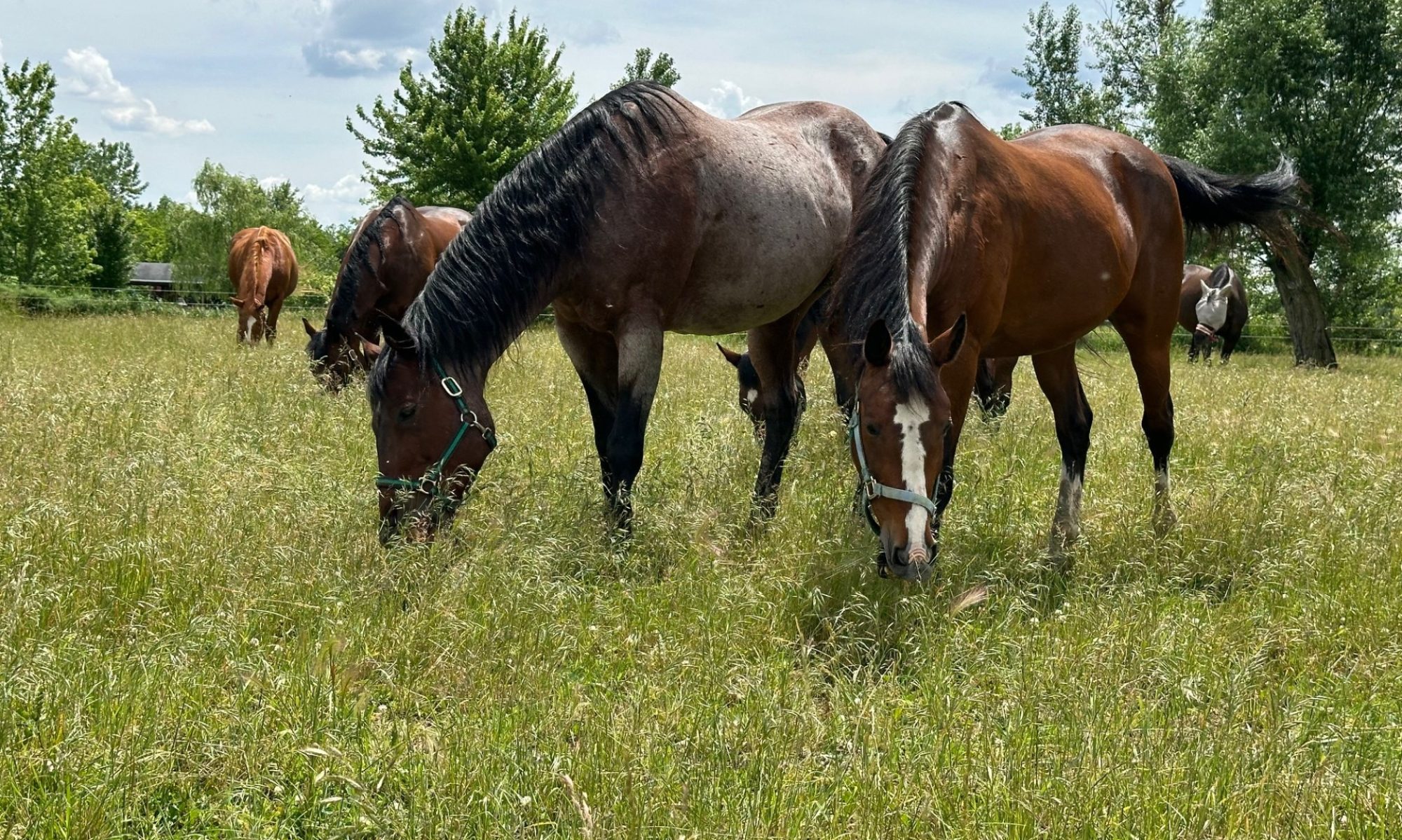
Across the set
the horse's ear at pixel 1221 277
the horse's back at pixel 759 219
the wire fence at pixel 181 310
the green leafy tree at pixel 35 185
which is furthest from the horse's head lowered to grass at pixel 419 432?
the green leafy tree at pixel 35 185

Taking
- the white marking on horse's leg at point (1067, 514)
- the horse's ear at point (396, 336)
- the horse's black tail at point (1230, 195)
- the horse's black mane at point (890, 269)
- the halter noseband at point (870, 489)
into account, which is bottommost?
the white marking on horse's leg at point (1067, 514)

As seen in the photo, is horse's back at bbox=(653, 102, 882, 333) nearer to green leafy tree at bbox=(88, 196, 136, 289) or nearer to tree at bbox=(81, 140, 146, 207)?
green leafy tree at bbox=(88, 196, 136, 289)

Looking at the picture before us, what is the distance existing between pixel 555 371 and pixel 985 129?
6.92 metres

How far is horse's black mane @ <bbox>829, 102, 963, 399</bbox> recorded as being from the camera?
3.46 metres

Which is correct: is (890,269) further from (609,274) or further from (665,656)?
(665,656)

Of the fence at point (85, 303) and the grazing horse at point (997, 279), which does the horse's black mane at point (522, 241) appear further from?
the fence at point (85, 303)

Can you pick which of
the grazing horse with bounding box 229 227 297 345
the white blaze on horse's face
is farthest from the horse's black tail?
the white blaze on horse's face

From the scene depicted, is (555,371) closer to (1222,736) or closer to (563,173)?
(563,173)

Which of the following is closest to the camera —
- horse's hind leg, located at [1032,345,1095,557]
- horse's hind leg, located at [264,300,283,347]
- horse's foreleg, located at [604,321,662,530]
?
horse's foreleg, located at [604,321,662,530]

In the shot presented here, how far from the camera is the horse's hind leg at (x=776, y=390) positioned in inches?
230

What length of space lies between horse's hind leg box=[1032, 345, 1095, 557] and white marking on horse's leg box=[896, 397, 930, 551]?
2086mm

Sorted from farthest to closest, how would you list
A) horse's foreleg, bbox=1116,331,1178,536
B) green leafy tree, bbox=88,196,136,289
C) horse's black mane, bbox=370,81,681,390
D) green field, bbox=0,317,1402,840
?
green leafy tree, bbox=88,196,136,289
horse's foreleg, bbox=1116,331,1178,536
horse's black mane, bbox=370,81,681,390
green field, bbox=0,317,1402,840

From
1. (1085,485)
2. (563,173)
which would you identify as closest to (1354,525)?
(1085,485)

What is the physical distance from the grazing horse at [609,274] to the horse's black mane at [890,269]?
2.44 ft
